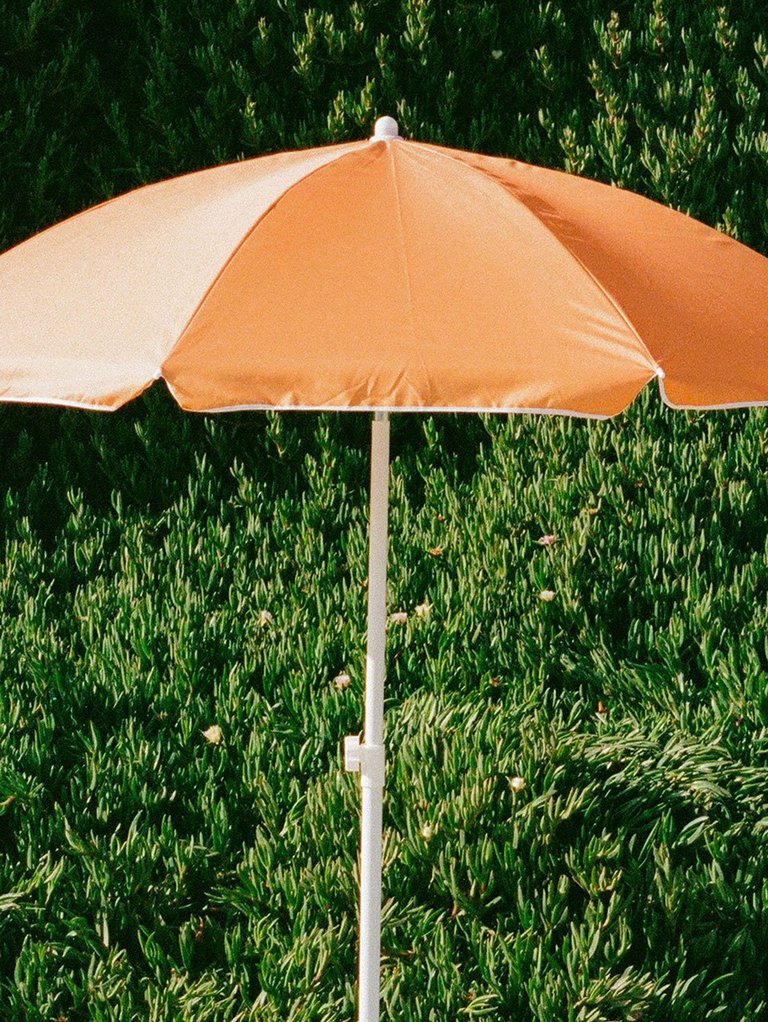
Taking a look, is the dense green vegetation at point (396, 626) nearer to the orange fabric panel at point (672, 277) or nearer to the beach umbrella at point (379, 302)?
the beach umbrella at point (379, 302)

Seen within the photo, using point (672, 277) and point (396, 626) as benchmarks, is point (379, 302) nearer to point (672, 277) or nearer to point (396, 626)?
point (672, 277)

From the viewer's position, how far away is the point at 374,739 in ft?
7.63

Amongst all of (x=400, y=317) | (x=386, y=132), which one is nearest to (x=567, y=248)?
(x=400, y=317)

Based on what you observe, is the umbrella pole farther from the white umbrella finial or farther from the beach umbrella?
the white umbrella finial

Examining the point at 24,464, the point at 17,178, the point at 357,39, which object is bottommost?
the point at 24,464

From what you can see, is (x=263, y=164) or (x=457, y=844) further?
(x=457, y=844)

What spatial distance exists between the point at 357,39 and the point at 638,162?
1.56 metres

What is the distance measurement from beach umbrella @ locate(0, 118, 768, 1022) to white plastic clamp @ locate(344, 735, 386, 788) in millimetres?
206

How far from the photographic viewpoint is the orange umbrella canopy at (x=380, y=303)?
1623 millimetres

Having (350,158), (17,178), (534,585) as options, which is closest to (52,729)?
(534,585)

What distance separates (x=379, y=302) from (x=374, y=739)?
3.18 ft

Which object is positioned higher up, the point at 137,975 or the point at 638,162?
the point at 638,162

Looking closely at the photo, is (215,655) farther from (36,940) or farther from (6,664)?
(36,940)

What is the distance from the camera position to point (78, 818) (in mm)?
3186
